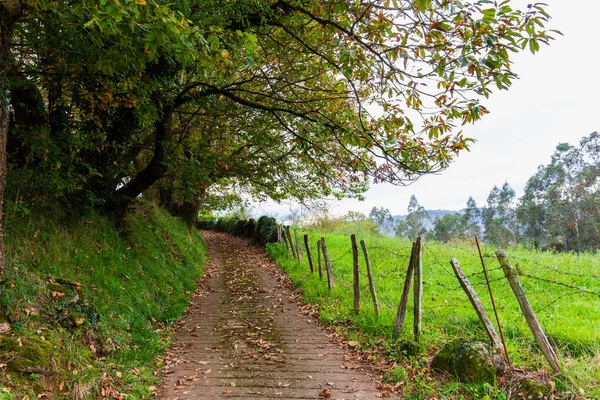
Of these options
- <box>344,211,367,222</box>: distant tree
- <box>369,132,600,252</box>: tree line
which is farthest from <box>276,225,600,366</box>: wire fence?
<box>369,132,600,252</box>: tree line

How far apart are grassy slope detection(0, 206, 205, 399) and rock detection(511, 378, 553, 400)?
4.77m

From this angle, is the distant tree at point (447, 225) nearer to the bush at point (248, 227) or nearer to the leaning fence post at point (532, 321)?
the bush at point (248, 227)

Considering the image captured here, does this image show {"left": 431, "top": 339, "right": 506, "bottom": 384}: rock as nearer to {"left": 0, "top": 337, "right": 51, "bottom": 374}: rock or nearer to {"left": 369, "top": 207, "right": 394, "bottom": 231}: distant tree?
{"left": 0, "top": 337, "right": 51, "bottom": 374}: rock

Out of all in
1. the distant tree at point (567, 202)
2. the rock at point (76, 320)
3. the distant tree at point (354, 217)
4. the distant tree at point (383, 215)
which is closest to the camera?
the rock at point (76, 320)

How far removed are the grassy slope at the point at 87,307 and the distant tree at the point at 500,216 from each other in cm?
5472

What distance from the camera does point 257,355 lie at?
6195 millimetres

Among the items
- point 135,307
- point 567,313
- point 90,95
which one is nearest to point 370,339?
point 567,313

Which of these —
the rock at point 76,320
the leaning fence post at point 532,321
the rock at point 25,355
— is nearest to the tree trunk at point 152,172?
the rock at point 76,320

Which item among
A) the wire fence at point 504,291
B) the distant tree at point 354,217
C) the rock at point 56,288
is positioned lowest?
the wire fence at point 504,291

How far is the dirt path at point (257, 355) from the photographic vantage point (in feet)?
16.4

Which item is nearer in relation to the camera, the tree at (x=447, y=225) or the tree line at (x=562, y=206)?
the tree line at (x=562, y=206)

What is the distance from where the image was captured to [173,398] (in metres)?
4.87

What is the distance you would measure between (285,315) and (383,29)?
21.6 ft

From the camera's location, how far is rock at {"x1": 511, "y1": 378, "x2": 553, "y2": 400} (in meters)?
3.88
